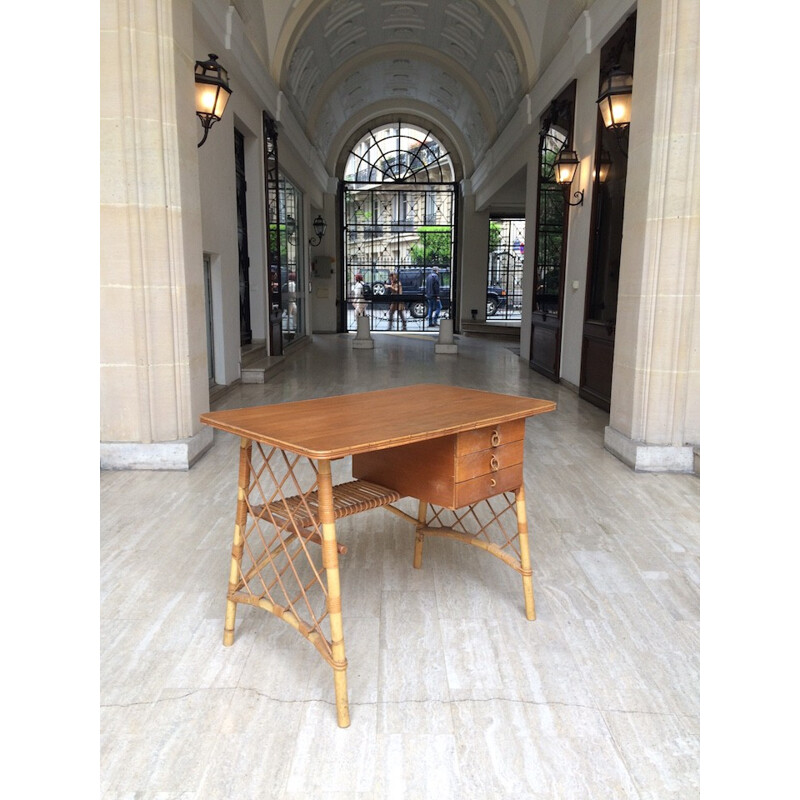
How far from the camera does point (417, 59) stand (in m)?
14.5

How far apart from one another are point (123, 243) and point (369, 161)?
15798mm

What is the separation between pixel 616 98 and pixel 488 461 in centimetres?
458

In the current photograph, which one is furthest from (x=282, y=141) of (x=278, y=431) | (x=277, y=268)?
(x=278, y=431)

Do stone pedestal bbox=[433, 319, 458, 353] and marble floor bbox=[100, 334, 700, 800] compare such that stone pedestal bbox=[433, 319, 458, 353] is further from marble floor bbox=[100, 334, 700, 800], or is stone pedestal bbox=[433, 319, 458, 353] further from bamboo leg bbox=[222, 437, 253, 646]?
bamboo leg bbox=[222, 437, 253, 646]

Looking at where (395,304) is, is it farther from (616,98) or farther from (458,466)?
(458,466)

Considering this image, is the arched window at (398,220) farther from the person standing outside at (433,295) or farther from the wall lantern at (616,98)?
the wall lantern at (616,98)

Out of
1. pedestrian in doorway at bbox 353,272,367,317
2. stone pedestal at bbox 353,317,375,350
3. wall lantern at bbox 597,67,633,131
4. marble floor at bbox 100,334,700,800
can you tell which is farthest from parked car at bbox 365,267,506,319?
marble floor at bbox 100,334,700,800

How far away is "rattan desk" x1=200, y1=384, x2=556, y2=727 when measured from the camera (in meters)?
1.90

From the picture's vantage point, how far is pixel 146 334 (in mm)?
4285

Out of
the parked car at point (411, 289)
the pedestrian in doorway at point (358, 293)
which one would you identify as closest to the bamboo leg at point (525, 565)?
the pedestrian in doorway at point (358, 293)

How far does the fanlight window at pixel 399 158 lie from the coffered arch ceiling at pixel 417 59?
72cm

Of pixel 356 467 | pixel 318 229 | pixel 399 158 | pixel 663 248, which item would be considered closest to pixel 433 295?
pixel 399 158

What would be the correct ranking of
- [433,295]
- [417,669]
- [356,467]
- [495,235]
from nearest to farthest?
[417,669]
[356,467]
[495,235]
[433,295]

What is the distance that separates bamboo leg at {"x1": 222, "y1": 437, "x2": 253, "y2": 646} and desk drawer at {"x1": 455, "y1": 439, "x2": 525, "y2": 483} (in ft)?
2.50
